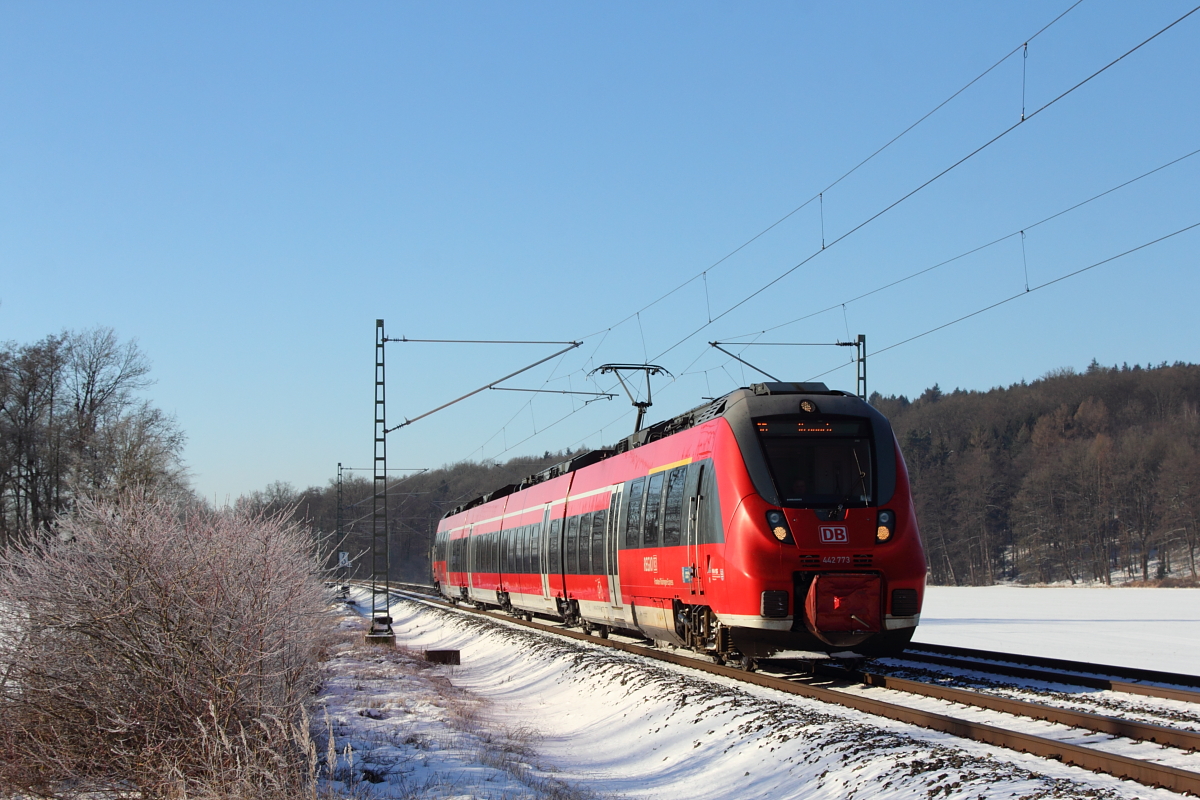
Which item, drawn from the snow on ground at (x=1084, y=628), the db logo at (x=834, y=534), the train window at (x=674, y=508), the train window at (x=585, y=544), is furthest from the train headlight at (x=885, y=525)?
the train window at (x=585, y=544)

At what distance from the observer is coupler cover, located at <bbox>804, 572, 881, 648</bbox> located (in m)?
11.8

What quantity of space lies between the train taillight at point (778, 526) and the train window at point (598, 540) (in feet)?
23.7

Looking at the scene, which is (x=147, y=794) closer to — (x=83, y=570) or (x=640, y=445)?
(x=83, y=570)

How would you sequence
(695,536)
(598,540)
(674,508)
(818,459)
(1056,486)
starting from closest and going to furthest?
(818,459) < (695,536) < (674,508) < (598,540) < (1056,486)

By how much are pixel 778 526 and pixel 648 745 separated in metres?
2.94

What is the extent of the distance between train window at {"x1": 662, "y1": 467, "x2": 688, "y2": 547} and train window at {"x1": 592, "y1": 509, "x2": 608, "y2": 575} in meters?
3.92

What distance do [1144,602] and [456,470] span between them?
301ft

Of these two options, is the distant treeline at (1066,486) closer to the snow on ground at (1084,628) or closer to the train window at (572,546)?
the snow on ground at (1084,628)

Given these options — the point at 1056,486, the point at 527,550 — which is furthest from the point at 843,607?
the point at 1056,486

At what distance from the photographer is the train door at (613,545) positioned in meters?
18.2

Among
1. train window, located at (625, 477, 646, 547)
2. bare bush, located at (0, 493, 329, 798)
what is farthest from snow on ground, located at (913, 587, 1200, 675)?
bare bush, located at (0, 493, 329, 798)

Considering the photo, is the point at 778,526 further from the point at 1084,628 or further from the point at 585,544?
the point at 1084,628

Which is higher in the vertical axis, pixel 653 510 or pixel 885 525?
pixel 653 510

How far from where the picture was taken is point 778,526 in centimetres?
1212
